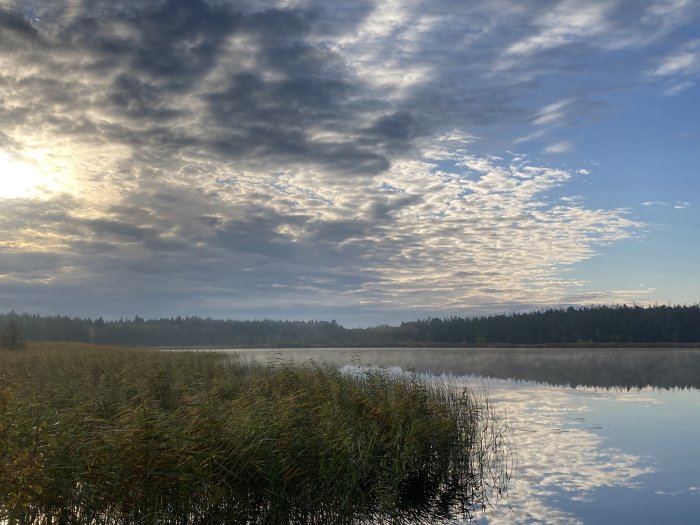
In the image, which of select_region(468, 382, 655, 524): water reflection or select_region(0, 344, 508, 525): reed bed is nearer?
select_region(0, 344, 508, 525): reed bed

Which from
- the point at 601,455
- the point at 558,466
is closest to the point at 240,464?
the point at 558,466

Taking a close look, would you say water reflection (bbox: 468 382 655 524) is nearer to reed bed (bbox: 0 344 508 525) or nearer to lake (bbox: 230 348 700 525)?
lake (bbox: 230 348 700 525)

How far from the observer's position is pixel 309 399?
51.4 feet

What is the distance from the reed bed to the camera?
336 inches

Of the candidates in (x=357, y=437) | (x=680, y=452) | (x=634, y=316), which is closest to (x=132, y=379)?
(x=357, y=437)

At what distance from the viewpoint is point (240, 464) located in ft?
33.2

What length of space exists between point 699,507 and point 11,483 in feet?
46.4

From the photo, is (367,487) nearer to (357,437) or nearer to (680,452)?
(357,437)

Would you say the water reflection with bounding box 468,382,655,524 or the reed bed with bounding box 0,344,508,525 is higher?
the reed bed with bounding box 0,344,508,525

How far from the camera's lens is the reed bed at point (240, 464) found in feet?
28.0

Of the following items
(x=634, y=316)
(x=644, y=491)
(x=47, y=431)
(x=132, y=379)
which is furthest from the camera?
(x=634, y=316)

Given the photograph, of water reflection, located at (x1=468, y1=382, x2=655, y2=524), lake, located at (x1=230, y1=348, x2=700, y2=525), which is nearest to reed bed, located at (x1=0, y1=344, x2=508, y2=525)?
water reflection, located at (x1=468, y1=382, x2=655, y2=524)

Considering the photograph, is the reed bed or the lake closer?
the reed bed

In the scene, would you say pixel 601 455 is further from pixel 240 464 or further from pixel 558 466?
pixel 240 464
